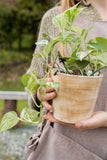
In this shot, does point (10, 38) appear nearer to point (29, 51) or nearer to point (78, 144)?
point (29, 51)

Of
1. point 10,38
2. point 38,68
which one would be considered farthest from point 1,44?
point 38,68

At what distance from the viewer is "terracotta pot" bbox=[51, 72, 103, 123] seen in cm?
63

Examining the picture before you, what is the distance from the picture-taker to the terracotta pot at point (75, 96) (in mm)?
627

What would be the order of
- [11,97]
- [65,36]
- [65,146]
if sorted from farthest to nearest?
[11,97], [65,146], [65,36]

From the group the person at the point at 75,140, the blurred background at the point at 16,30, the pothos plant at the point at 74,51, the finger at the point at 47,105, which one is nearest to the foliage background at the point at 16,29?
the blurred background at the point at 16,30

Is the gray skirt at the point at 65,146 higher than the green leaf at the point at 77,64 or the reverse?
the reverse

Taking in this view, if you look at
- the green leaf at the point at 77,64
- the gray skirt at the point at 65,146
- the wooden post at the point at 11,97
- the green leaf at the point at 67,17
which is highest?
the green leaf at the point at 67,17

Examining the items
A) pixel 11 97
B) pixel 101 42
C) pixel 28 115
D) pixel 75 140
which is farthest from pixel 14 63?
pixel 101 42

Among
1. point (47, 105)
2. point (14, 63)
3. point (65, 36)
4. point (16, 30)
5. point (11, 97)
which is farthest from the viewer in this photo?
point (16, 30)

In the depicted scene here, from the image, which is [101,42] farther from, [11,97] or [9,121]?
[11,97]

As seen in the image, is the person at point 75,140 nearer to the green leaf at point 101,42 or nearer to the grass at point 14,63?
the green leaf at point 101,42

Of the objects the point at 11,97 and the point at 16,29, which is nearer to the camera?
the point at 11,97

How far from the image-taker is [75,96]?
64 centimetres

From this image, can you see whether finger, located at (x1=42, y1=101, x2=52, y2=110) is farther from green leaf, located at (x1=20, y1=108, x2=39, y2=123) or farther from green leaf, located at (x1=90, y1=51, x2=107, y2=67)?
green leaf, located at (x1=90, y1=51, x2=107, y2=67)
